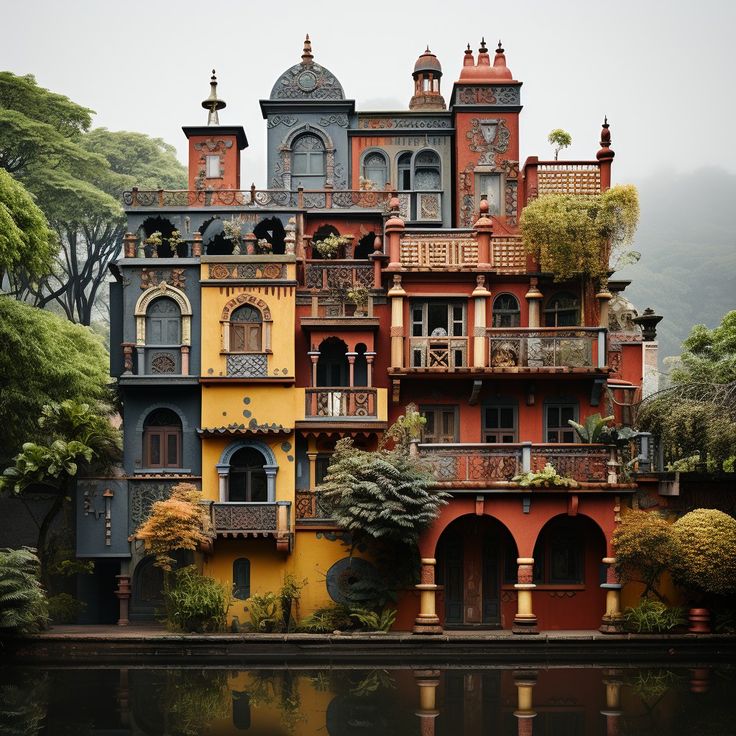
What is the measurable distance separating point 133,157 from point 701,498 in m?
38.6

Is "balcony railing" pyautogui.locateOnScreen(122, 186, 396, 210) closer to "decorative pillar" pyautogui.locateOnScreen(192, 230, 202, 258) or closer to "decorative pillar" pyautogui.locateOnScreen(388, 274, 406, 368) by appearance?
"decorative pillar" pyautogui.locateOnScreen(192, 230, 202, 258)

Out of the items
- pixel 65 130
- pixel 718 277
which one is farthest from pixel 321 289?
pixel 718 277

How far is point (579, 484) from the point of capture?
3228cm

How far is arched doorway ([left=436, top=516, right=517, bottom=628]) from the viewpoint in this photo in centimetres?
3394

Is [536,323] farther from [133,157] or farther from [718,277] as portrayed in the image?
[718,277]

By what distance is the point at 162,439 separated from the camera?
34.4 metres

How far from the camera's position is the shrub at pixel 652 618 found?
31.9m

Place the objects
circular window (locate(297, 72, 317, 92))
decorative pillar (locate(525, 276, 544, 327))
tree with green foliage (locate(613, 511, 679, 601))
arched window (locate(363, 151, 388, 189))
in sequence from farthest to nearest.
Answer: circular window (locate(297, 72, 317, 92)), arched window (locate(363, 151, 388, 189)), decorative pillar (locate(525, 276, 544, 327)), tree with green foliage (locate(613, 511, 679, 601))

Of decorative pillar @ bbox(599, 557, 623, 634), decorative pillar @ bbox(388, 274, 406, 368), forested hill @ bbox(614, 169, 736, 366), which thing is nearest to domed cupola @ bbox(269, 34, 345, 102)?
decorative pillar @ bbox(388, 274, 406, 368)

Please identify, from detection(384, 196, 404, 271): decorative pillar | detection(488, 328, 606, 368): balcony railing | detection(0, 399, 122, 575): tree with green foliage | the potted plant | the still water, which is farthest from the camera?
the potted plant

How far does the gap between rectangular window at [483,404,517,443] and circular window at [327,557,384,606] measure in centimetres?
491

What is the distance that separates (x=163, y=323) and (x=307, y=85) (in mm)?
9094

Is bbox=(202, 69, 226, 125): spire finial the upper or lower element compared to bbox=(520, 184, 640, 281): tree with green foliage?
upper

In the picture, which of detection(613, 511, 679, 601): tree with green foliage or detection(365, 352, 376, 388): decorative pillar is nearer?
detection(613, 511, 679, 601): tree with green foliage
